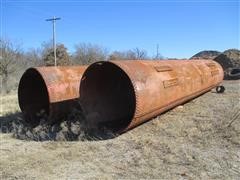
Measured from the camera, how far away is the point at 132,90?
6.62 meters

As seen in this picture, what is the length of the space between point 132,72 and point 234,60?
22427 mm

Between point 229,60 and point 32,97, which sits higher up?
point 229,60

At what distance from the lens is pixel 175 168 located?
5133mm

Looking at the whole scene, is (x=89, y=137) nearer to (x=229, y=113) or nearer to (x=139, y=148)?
(x=139, y=148)

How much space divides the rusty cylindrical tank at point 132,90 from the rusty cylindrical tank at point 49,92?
72 cm

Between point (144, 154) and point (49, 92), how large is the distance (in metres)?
3.20

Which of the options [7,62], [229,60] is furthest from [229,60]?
[7,62]

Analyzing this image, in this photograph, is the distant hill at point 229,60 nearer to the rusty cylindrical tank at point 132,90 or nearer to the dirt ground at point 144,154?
the rusty cylindrical tank at point 132,90

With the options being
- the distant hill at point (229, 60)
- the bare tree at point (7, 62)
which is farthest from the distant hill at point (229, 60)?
the bare tree at point (7, 62)

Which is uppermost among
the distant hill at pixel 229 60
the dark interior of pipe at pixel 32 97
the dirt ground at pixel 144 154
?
the distant hill at pixel 229 60

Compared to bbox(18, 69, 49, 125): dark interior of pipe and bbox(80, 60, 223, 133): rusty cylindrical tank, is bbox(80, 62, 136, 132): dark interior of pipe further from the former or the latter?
bbox(18, 69, 49, 125): dark interior of pipe

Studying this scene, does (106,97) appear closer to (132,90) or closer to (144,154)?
(132,90)

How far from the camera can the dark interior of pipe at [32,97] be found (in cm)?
911

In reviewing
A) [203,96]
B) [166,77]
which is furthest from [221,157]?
[203,96]
